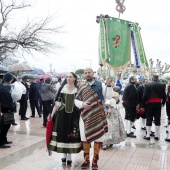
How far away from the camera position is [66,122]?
4855 millimetres

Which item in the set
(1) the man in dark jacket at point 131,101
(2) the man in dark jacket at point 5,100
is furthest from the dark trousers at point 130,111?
(2) the man in dark jacket at point 5,100

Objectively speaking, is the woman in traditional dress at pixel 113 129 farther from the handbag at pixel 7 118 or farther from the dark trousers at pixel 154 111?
the handbag at pixel 7 118

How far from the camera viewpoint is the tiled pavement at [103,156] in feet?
16.4

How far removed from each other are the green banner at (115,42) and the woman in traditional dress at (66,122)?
1417 millimetres

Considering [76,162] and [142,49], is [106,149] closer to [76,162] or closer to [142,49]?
[76,162]

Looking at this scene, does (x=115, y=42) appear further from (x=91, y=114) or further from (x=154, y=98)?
(x=91, y=114)

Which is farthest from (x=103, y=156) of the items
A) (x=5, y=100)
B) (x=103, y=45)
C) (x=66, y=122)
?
(x=5, y=100)

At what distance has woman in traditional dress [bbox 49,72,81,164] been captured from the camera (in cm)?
480

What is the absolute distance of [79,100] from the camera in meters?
4.82

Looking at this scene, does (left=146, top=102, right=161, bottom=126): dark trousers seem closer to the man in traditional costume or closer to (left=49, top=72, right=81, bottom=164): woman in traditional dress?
the man in traditional costume

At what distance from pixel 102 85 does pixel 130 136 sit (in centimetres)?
330

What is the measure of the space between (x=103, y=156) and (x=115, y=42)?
2628 millimetres

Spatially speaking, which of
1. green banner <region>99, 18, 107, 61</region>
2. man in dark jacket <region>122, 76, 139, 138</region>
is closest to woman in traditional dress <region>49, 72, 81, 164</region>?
green banner <region>99, 18, 107, 61</region>

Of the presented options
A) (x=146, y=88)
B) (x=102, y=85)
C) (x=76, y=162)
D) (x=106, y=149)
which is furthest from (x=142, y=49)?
(x=76, y=162)
